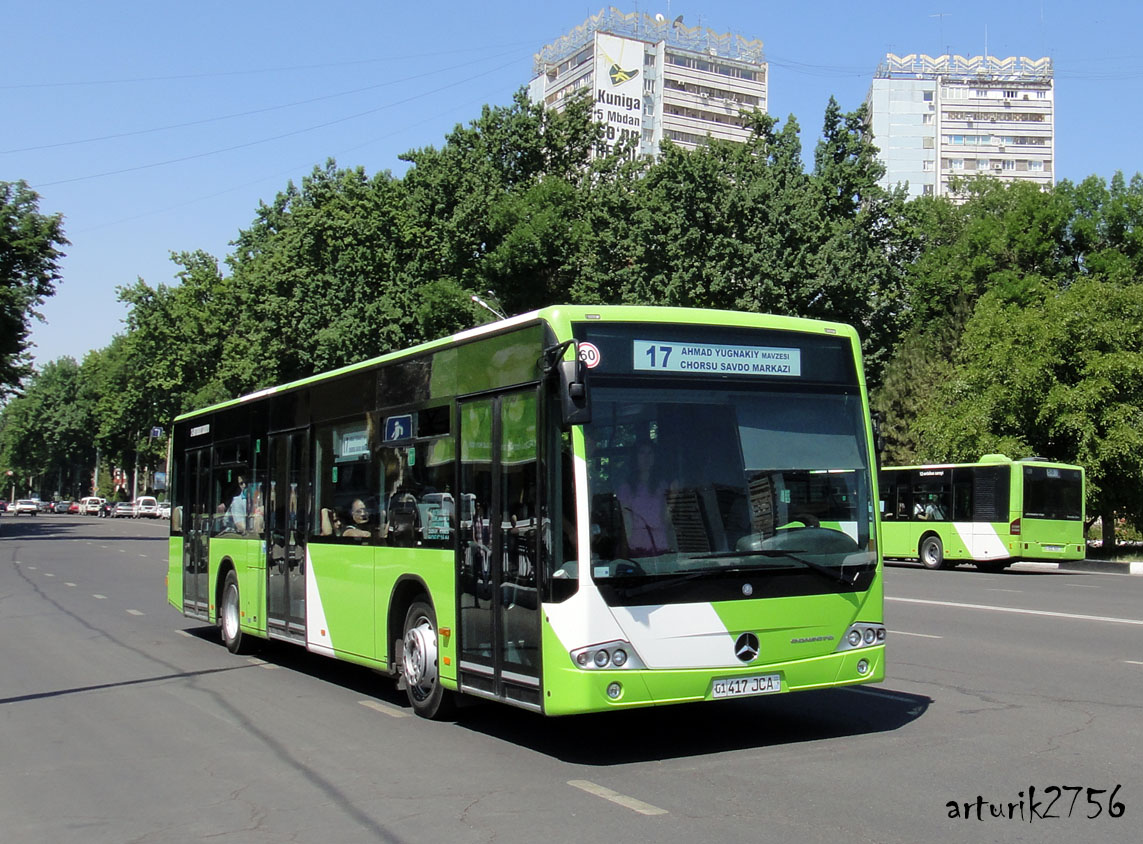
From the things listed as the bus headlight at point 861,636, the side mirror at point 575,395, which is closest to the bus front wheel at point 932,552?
→ the bus headlight at point 861,636

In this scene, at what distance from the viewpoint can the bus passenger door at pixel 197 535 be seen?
1508 cm

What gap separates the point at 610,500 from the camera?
755 cm

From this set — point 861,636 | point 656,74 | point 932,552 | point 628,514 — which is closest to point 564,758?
point 628,514

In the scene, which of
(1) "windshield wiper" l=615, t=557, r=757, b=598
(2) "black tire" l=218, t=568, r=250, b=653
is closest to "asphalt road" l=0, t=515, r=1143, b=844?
(2) "black tire" l=218, t=568, r=250, b=653

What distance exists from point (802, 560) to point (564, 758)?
6.58 ft

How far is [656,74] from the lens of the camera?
121 metres

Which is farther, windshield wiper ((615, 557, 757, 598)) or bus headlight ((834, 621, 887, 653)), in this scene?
bus headlight ((834, 621, 887, 653))

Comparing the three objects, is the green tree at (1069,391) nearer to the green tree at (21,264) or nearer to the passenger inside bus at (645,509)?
the passenger inside bus at (645,509)

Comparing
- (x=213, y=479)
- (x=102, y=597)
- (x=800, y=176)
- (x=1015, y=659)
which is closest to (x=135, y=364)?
(x=800, y=176)

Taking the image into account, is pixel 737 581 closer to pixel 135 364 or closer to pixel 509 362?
pixel 509 362

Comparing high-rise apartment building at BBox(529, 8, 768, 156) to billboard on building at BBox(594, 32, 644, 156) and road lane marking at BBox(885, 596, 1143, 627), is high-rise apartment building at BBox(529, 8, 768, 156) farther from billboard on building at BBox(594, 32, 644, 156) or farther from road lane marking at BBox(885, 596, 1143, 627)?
road lane marking at BBox(885, 596, 1143, 627)

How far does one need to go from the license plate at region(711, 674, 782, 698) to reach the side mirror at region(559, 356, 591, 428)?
191 centimetres

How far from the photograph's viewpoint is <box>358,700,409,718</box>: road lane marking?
967 centimetres

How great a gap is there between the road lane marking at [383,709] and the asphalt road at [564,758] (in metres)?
0.11
